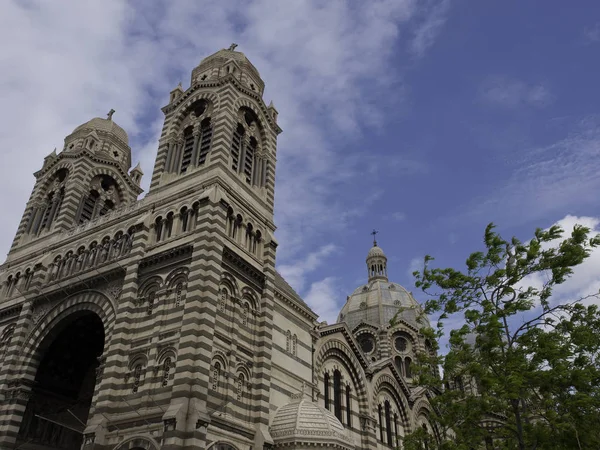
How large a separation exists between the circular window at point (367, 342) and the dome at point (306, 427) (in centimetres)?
3002

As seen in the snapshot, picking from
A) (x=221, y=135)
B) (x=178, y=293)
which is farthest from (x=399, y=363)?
(x=178, y=293)

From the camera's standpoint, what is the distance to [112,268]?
82.3 ft

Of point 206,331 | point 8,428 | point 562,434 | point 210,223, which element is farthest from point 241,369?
point 562,434

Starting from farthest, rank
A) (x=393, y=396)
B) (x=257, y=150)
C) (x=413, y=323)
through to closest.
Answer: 1. (x=413, y=323)
2. (x=393, y=396)
3. (x=257, y=150)

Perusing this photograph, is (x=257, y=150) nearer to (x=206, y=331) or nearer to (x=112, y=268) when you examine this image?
(x=112, y=268)

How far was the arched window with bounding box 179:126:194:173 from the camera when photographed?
2828cm

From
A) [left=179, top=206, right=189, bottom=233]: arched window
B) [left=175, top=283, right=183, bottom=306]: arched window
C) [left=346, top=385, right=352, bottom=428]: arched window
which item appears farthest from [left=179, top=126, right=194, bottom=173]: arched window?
[left=346, top=385, right=352, bottom=428]: arched window

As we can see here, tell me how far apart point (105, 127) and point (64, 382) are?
709 inches

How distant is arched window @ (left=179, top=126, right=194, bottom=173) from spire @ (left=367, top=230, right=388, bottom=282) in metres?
40.6

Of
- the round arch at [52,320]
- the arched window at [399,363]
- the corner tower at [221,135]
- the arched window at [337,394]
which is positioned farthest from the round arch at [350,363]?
the arched window at [399,363]

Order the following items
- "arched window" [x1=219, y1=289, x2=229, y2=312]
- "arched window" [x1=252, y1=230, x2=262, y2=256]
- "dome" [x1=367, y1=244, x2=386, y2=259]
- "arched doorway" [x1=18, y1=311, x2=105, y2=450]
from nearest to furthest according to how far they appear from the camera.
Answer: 1. "arched window" [x1=219, y1=289, x2=229, y2=312]
2. "arched doorway" [x1=18, y1=311, x2=105, y2=450]
3. "arched window" [x1=252, y1=230, x2=262, y2=256]
4. "dome" [x1=367, y1=244, x2=386, y2=259]

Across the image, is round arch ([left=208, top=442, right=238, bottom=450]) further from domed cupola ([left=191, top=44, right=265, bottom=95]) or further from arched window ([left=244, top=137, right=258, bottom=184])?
domed cupola ([left=191, top=44, right=265, bottom=95])

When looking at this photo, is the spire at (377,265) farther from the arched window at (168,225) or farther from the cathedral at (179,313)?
the arched window at (168,225)

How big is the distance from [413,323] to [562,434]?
40702 mm
